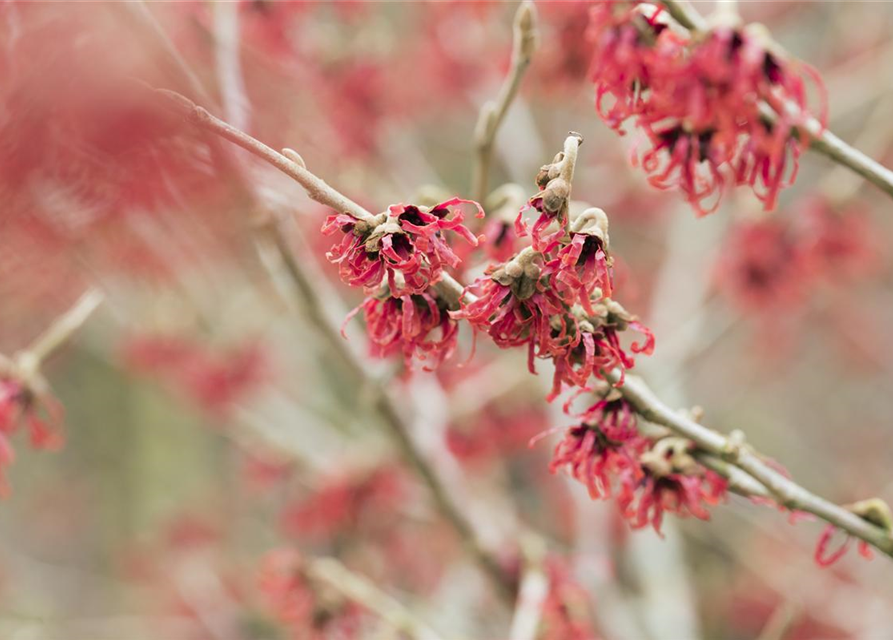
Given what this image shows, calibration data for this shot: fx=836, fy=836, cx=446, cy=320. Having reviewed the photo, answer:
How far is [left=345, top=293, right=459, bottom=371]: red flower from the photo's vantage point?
46.6 inches

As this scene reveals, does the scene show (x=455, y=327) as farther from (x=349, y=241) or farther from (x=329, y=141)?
(x=329, y=141)

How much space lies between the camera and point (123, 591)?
23.0 feet

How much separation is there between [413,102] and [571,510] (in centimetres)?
293

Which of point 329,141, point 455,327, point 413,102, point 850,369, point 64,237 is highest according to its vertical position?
point 850,369

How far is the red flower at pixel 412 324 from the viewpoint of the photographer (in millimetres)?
1183

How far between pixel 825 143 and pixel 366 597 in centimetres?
157

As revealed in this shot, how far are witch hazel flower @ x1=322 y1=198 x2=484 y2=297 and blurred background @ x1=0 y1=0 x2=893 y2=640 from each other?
21.0 inches

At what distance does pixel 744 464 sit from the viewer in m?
1.30

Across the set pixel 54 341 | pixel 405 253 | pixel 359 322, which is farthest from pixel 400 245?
pixel 359 322

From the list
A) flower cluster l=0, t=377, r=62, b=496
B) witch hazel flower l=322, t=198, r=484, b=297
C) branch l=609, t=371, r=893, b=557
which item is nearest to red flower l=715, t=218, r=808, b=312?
branch l=609, t=371, r=893, b=557

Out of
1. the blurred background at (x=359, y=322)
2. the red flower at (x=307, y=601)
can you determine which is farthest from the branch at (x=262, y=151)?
the red flower at (x=307, y=601)

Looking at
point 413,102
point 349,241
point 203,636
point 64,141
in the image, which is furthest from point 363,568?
point 349,241

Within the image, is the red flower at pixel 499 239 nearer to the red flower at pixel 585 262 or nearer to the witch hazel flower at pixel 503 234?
the witch hazel flower at pixel 503 234

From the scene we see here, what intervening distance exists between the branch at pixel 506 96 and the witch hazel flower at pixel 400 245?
24.8 inches
